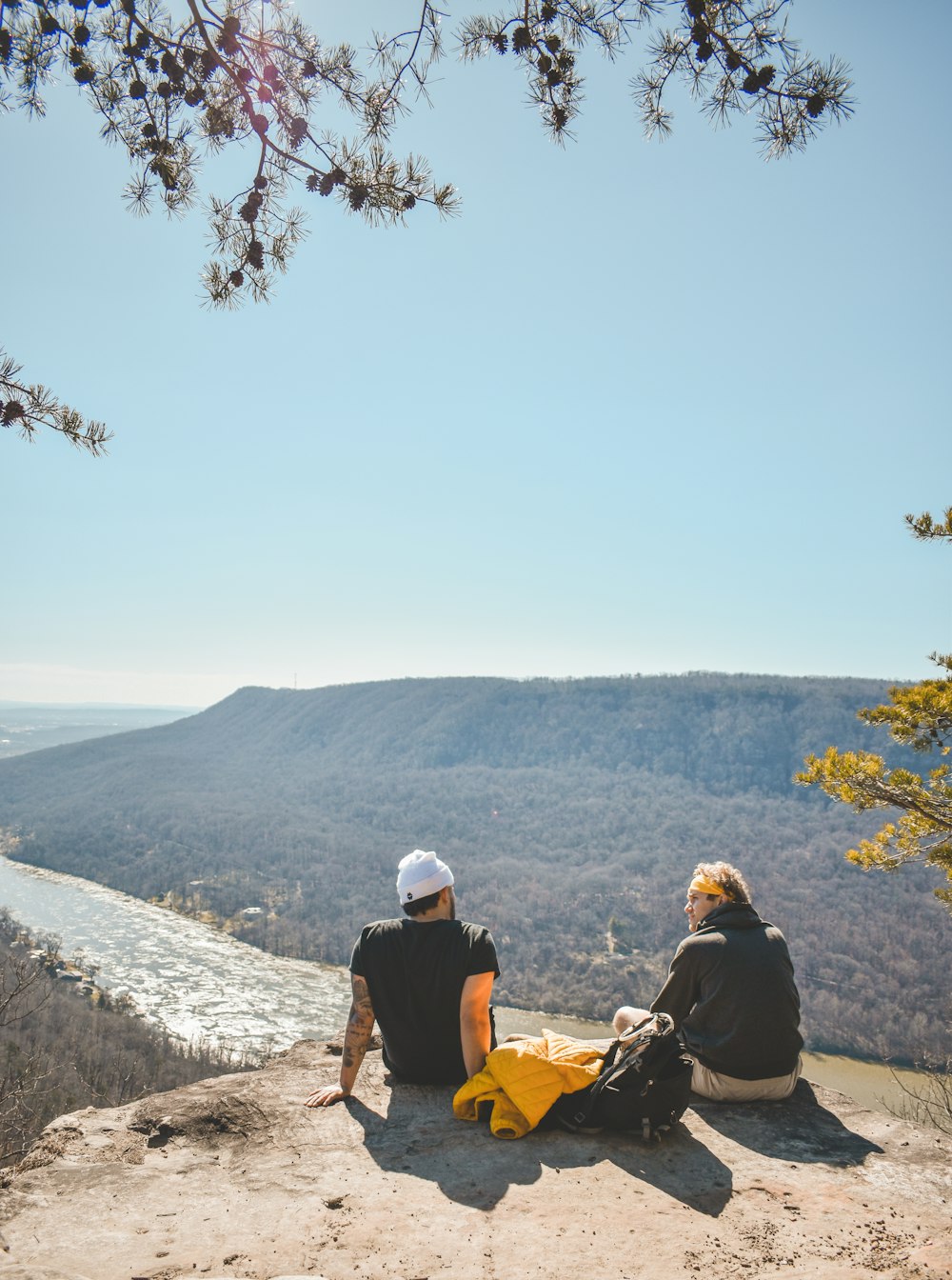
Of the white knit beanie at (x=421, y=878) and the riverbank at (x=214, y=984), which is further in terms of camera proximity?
the riverbank at (x=214, y=984)

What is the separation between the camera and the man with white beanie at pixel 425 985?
3.22m

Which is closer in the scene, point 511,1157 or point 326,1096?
point 511,1157

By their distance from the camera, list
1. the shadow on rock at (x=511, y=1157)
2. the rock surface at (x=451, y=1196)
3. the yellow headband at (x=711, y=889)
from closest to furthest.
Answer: the rock surface at (x=451, y=1196) < the shadow on rock at (x=511, y=1157) < the yellow headband at (x=711, y=889)

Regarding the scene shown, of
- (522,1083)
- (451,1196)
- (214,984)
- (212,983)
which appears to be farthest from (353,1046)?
(212,983)

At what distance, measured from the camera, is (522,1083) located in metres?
3.01

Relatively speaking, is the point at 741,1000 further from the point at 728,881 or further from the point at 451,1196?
the point at 451,1196

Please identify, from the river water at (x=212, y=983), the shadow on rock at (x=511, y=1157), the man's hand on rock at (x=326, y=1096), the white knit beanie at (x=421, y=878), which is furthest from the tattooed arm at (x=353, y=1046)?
the river water at (x=212, y=983)

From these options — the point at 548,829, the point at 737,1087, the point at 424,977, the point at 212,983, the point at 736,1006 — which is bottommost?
the point at 212,983

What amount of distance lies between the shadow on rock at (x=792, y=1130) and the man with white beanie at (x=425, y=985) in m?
1.15

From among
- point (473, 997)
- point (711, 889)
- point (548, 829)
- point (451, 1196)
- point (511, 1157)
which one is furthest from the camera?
point (548, 829)

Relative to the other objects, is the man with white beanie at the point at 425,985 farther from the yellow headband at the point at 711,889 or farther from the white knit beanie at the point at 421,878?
the yellow headband at the point at 711,889

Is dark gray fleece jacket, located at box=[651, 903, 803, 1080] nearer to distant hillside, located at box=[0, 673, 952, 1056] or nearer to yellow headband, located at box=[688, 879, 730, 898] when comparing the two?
yellow headband, located at box=[688, 879, 730, 898]

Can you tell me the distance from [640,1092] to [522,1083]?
501 millimetres

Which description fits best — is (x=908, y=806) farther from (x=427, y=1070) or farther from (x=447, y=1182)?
(x=447, y=1182)
